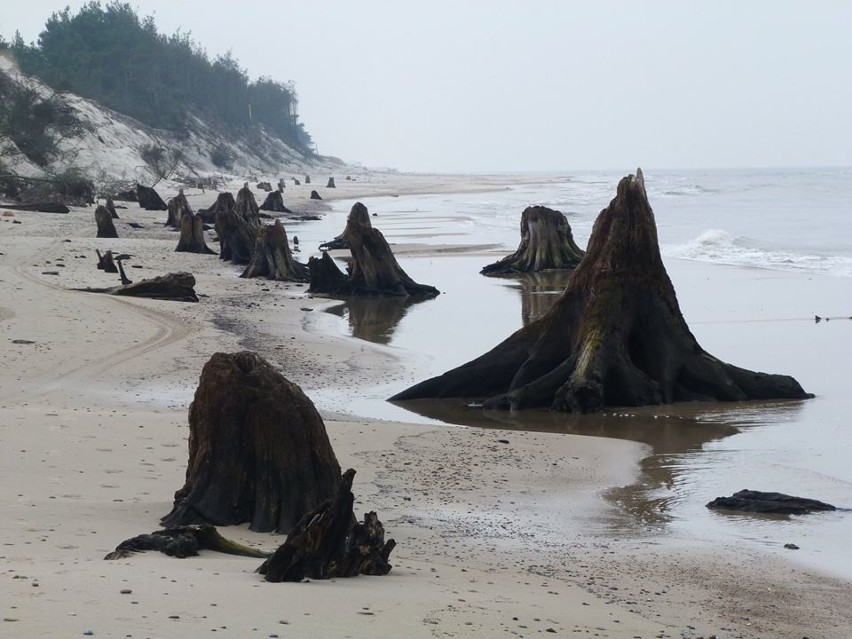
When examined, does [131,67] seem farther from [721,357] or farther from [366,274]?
[721,357]

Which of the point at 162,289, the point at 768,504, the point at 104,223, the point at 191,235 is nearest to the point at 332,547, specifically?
the point at 768,504

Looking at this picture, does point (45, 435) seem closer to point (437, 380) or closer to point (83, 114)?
point (437, 380)

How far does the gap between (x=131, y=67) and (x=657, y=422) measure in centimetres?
8598

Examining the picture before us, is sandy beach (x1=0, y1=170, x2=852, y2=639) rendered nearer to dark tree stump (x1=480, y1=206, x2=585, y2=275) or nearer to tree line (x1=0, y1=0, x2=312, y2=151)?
dark tree stump (x1=480, y1=206, x2=585, y2=275)

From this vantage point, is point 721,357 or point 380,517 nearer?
point 380,517

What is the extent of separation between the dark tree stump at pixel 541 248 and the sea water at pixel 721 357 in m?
0.96

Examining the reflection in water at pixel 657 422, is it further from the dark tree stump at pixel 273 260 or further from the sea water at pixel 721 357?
the dark tree stump at pixel 273 260

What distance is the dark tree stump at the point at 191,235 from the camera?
2812 cm

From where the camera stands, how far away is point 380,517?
678 cm

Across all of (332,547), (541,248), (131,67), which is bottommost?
(332,547)

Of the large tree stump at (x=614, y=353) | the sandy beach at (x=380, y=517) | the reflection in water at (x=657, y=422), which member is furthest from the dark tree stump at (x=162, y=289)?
the reflection in water at (x=657, y=422)

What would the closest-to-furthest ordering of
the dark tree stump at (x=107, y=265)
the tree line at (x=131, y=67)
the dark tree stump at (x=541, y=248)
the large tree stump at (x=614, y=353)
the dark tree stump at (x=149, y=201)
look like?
the large tree stump at (x=614, y=353), the dark tree stump at (x=107, y=265), the dark tree stump at (x=541, y=248), the dark tree stump at (x=149, y=201), the tree line at (x=131, y=67)

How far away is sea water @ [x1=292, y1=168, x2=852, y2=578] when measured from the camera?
748 centimetres

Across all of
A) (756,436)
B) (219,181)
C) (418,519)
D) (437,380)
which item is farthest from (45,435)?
(219,181)
